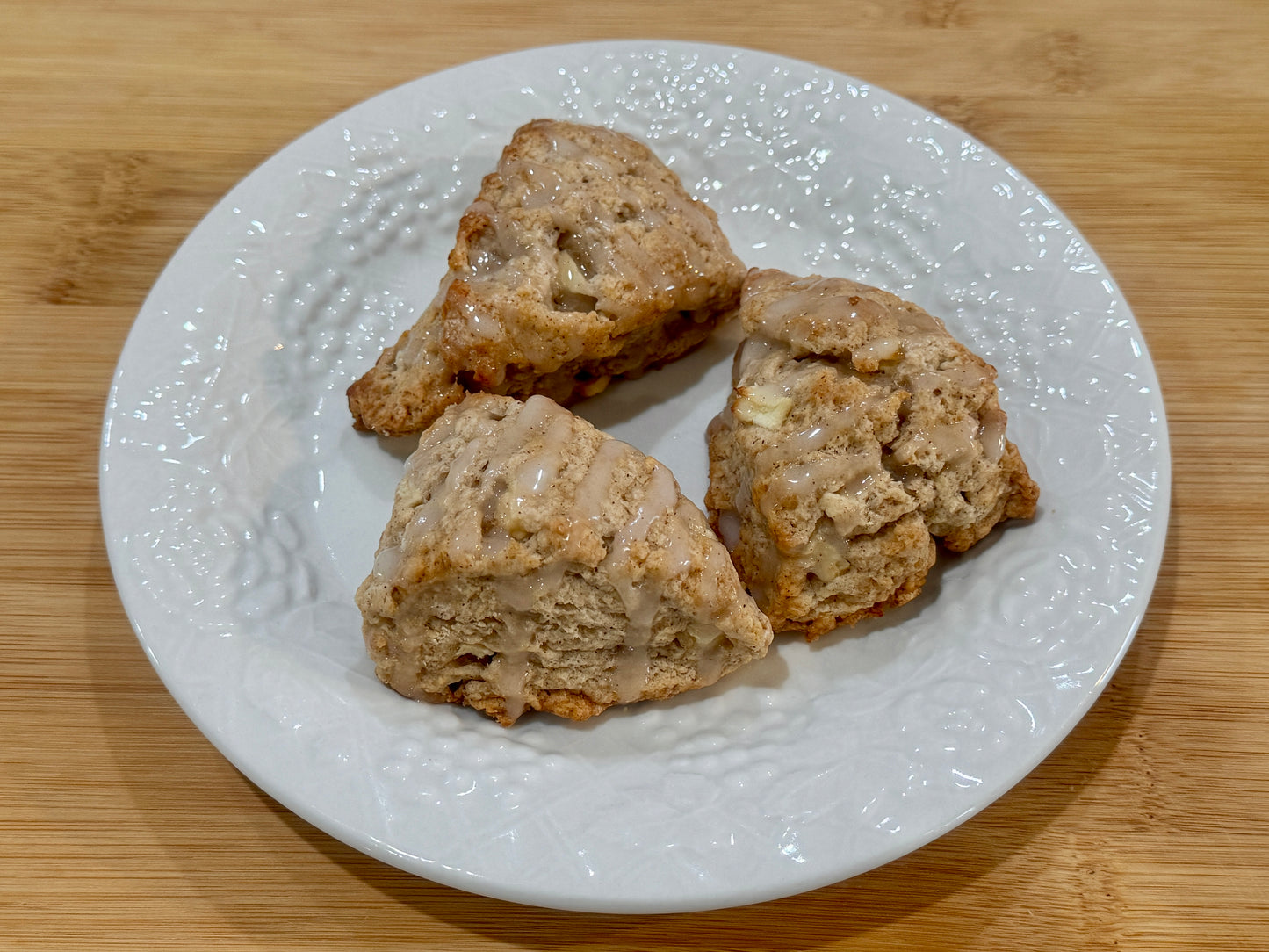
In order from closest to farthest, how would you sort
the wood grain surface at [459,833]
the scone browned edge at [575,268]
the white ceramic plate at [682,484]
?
the white ceramic plate at [682,484] < the wood grain surface at [459,833] < the scone browned edge at [575,268]

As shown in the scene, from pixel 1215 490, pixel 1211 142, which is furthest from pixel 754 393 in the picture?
pixel 1211 142

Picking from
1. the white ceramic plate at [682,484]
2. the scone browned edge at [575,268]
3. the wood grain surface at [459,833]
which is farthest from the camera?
the scone browned edge at [575,268]

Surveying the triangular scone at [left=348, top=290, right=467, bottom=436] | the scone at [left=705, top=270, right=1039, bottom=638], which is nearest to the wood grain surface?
the scone at [left=705, top=270, right=1039, bottom=638]

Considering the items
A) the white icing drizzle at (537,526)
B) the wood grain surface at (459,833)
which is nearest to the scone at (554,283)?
the white icing drizzle at (537,526)

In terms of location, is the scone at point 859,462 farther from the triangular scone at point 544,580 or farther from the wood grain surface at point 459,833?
the wood grain surface at point 459,833

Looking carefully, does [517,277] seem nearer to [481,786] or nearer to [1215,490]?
[481,786]

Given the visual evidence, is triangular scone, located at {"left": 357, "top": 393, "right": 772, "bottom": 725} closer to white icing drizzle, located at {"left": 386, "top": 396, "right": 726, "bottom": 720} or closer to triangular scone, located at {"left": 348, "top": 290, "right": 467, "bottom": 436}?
white icing drizzle, located at {"left": 386, "top": 396, "right": 726, "bottom": 720}
